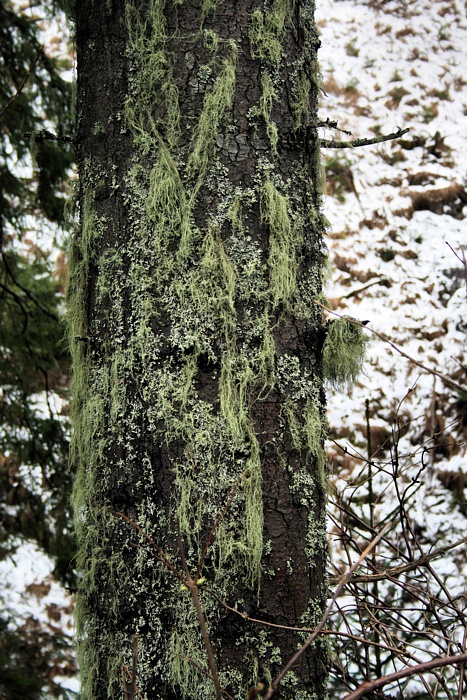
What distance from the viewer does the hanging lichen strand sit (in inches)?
45.8

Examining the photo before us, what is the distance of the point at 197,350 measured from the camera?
1210 mm

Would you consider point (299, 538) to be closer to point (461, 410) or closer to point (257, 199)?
point (257, 199)

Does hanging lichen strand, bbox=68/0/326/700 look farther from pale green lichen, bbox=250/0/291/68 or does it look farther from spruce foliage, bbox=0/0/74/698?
spruce foliage, bbox=0/0/74/698

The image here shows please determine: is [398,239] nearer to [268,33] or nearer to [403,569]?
[403,569]

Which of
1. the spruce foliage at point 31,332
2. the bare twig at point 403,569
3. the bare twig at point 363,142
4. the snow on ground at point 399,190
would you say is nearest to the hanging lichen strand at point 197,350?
the bare twig at point 363,142

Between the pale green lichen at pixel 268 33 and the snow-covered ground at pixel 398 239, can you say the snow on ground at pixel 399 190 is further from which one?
the pale green lichen at pixel 268 33

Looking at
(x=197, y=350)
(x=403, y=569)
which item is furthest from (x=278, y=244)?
(x=403, y=569)

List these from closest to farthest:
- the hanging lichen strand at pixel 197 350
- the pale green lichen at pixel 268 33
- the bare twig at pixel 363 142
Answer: the hanging lichen strand at pixel 197 350 < the pale green lichen at pixel 268 33 < the bare twig at pixel 363 142

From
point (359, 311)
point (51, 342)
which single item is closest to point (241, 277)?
point (51, 342)

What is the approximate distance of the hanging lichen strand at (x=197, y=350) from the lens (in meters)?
1.16

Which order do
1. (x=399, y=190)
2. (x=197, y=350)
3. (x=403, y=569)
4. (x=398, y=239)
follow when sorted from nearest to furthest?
(x=197, y=350), (x=403, y=569), (x=398, y=239), (x=399, y=190)

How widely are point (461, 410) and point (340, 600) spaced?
1.74 m

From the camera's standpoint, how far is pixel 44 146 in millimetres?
3426

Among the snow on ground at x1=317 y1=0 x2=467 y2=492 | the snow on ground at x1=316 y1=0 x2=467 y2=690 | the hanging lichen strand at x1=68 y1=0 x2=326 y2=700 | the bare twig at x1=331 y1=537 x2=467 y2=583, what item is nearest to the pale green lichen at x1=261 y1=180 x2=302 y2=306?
the hanging lichen strand at x1=68 y1=0 x2=326 y2=700
